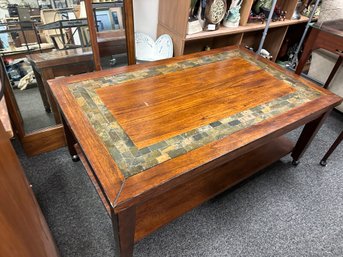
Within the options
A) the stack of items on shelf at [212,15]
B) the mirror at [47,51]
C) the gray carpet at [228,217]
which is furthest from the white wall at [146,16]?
the gray carpet at [228,217]

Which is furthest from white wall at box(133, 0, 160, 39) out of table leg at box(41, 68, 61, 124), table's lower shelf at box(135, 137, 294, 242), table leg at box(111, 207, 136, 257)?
table leg at box(111, 207, 136, 257)

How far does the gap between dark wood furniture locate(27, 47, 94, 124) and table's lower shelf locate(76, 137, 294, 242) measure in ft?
1.43

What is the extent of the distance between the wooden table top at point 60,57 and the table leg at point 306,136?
133 cm

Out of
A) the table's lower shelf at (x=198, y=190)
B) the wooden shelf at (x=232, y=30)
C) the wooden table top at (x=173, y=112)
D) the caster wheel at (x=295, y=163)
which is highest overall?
the wooden shelf at (x=232, y=30)

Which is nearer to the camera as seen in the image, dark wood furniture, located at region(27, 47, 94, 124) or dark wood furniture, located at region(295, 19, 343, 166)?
dark wood furniture, located at region(27, 47, 94, 124)

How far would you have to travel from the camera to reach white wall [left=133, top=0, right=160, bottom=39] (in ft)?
5.82

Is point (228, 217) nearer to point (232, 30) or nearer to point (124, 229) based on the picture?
point (124, 229)

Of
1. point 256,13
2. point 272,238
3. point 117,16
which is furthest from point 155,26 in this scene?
point 272,238

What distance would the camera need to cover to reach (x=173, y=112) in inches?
39.7

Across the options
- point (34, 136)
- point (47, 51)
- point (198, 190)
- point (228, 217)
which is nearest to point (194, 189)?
point (198, 190)

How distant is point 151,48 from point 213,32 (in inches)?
19.4

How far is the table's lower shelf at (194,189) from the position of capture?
3.41ft

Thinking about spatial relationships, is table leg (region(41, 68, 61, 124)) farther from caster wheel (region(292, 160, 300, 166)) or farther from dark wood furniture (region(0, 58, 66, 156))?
caster wheel (region(292, 160, 300, 166))

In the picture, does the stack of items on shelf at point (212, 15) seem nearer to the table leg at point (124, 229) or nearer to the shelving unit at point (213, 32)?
the shelving unit at point (213, 32)
